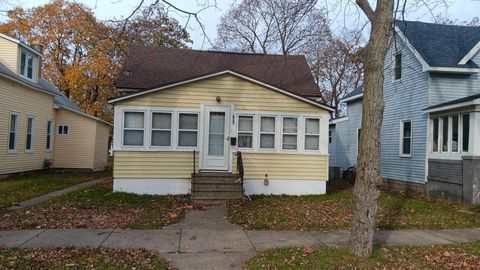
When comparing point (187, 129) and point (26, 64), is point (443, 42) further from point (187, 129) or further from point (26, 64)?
point (26, 64)

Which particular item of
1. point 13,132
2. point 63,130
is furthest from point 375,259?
point 63,130

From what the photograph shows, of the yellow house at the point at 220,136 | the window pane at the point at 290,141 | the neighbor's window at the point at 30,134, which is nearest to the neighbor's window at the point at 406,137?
the yellow house at the point at 220,136

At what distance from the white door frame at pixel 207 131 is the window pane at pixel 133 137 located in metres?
2.05

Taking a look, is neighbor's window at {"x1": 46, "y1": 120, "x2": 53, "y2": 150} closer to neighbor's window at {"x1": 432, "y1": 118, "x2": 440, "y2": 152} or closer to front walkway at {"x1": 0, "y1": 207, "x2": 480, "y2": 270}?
front walkway at {"x1": 0, "y1": 207, "x2": 480, "y2": 270}

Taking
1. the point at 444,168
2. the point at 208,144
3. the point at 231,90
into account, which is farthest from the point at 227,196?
the point at 444,168

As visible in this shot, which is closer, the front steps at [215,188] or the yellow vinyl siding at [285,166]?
the front steps at [215,188]

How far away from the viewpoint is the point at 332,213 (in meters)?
10.6

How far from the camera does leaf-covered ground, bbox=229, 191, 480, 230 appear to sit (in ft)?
30.6

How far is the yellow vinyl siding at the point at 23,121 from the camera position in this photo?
59.0 ft

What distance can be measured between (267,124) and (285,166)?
1613mm

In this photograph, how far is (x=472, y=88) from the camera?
51.2ft

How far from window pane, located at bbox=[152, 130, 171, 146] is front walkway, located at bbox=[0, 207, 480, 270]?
491cm

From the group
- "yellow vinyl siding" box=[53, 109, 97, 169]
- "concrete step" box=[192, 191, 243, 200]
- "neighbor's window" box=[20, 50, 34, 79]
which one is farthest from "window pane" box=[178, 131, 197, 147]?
"yellow vinyl siding" box=[53, 109, 97, 169]

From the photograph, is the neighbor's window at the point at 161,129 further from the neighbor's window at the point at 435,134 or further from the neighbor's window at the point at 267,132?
the neighbor's window at the point at 435,134
